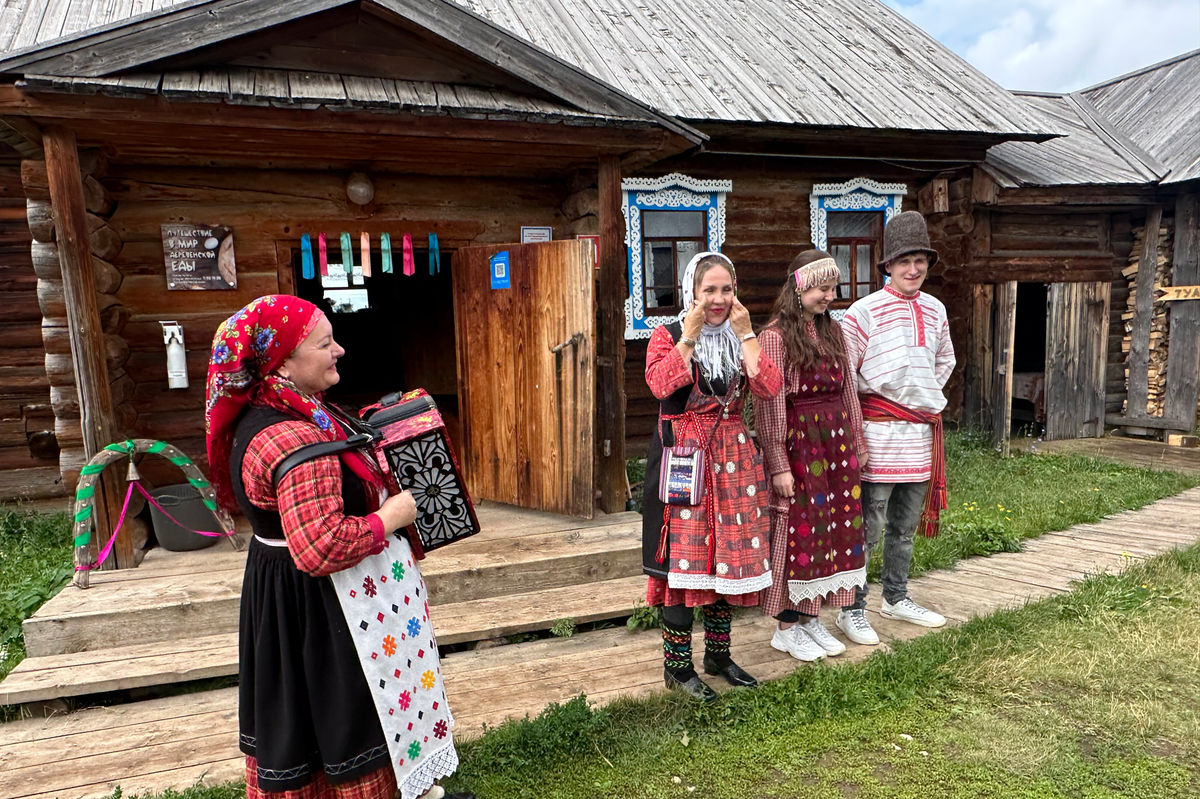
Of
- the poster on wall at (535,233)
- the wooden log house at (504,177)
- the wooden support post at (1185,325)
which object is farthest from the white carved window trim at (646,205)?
the wooden support post at (1185,325)

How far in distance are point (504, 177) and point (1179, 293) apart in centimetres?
914

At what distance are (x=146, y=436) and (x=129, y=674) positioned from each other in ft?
7.56

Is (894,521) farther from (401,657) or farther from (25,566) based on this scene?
(25,566)

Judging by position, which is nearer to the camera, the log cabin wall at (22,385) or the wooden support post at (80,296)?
the wooden support post at (80,296)

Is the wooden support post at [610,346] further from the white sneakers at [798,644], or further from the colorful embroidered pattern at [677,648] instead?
the colorful embroidered pattern at [677,648]

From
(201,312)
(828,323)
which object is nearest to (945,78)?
(828,323)

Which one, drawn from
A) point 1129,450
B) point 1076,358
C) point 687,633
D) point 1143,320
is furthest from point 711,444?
point 1143,320

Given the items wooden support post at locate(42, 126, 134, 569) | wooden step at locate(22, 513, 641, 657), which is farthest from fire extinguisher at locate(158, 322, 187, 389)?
wooden step at locate(22, 513, 641, 657)

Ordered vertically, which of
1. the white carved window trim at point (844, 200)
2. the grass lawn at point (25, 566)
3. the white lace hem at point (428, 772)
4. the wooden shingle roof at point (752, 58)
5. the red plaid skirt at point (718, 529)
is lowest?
the grass lawn at point (25, 566)

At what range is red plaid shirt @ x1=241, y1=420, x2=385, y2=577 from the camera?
1.86 meters

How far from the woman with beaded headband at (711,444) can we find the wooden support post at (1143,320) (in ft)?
31.2

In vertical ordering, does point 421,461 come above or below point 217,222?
below

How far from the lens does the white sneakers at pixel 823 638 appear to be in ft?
12.3

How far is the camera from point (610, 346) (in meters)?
5.38
